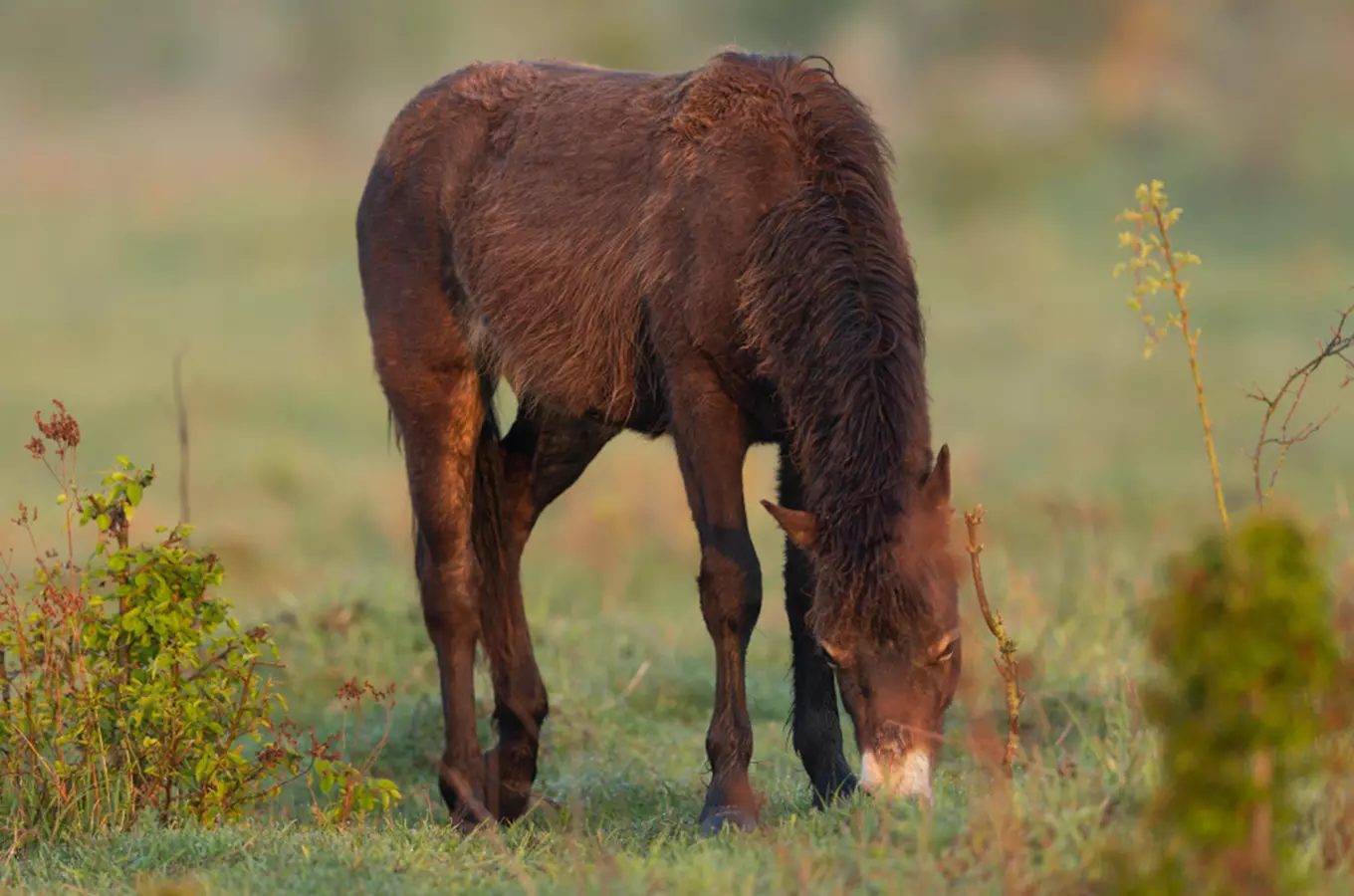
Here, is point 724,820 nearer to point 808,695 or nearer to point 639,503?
point 808,695

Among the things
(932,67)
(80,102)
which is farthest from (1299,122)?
(80,102)

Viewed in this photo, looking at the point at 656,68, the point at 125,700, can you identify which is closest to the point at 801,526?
the point at 125,700

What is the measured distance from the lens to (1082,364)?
61.6ft

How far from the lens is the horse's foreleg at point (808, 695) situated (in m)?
5.74

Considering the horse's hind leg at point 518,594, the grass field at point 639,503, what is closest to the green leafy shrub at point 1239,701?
the grass field at point 639,503

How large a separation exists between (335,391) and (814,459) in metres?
15.5

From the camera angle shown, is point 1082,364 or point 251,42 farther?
point 251,42

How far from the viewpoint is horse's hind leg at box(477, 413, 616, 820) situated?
6754 millimetres

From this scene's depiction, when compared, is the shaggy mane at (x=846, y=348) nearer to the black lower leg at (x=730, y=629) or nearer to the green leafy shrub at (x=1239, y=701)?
the black lower leg at (x=730, y=629)

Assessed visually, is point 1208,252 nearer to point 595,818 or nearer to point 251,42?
point 595,818

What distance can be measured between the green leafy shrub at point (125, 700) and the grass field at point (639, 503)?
349 mm

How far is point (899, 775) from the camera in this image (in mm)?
4621

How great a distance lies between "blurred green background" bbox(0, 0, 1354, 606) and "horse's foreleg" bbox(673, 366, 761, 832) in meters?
1.27

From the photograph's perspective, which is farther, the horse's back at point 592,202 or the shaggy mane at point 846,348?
the horse's back at point 592,202
